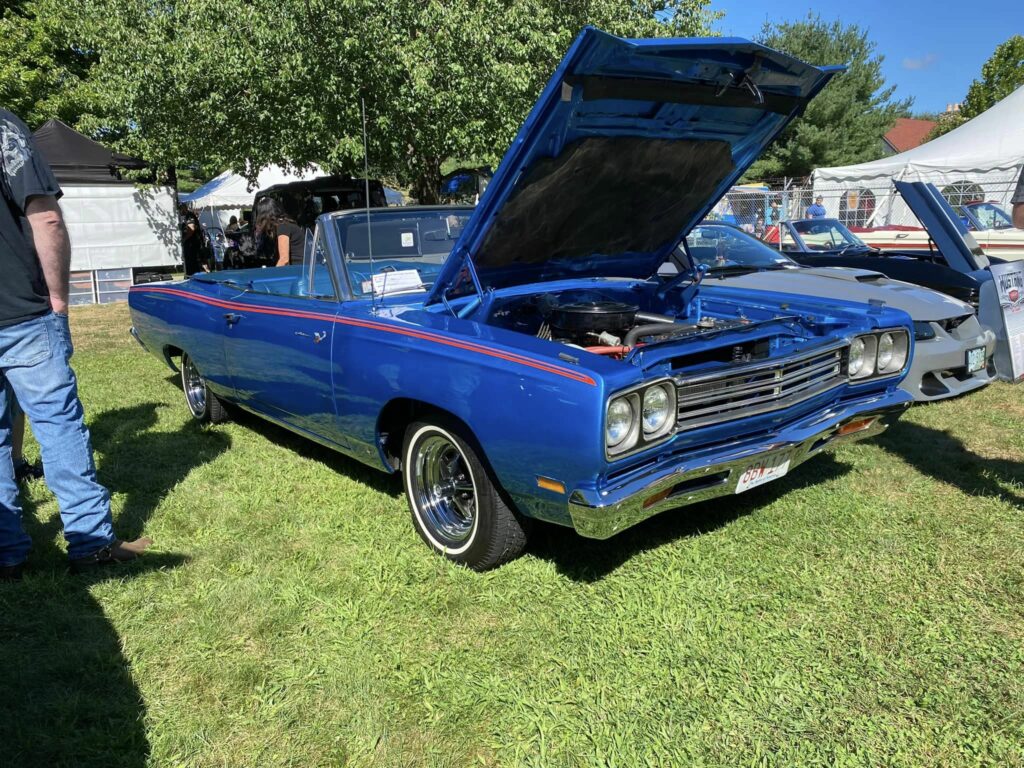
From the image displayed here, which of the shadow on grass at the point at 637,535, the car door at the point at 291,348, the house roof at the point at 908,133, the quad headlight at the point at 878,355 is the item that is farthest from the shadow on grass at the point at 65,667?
the house roof at the point at 908,133

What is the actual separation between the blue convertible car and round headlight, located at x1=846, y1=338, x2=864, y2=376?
1 centimetres

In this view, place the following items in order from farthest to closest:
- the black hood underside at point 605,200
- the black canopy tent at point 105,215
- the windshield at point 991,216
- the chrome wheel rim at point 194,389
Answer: the black canopy tent at point 105,215 → the windshield at point 991,216 → the chrome wheel rim at point 194,389 → the black hood underside at point 605,200

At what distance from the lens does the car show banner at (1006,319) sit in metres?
3.63

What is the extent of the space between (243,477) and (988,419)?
506 centimetres

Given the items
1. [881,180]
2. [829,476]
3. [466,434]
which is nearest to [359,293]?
[466,434]

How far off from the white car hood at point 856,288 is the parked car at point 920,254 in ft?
1.15

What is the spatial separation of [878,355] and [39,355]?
3783mm

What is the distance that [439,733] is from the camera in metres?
2.27

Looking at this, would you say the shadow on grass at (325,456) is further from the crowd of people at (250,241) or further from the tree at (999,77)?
the tree at (999,77)

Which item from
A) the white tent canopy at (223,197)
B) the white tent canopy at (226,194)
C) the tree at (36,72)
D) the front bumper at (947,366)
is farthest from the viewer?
the white tent canopy at (226,194)

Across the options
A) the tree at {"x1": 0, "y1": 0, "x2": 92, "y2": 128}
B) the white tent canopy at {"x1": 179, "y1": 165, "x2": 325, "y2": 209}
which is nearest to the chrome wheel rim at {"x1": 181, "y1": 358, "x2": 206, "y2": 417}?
the tree at {"x1": 0, "y1": 0, "x2": 92, "y2": 128}

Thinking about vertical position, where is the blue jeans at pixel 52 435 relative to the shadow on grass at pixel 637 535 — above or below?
above

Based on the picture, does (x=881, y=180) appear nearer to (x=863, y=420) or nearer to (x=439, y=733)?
(x=863, y=420)

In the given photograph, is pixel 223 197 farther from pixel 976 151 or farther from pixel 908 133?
pixel 908 133
